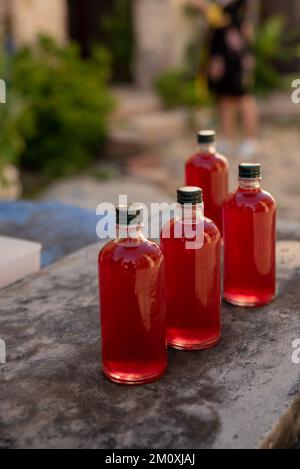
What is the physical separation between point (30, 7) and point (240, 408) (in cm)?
680

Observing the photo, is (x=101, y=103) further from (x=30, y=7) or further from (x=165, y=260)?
(x=165, y=260)

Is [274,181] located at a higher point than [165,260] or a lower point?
lower

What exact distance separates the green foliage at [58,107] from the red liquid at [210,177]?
4.49m

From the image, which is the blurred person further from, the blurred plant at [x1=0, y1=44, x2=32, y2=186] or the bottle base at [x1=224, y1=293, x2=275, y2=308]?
the bottle base at [x1=224, y1=293, x2=275, y2=308]

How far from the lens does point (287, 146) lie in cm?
777

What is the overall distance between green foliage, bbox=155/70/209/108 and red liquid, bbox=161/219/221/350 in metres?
6.77

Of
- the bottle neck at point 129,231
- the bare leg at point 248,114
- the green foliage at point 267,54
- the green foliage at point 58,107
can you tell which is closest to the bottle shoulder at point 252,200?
the bottle neck at point 129,231

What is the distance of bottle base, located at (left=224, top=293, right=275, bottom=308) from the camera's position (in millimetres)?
1838

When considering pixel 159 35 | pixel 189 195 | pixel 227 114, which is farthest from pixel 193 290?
pixel 159 35

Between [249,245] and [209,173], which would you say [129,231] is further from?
[209,173]

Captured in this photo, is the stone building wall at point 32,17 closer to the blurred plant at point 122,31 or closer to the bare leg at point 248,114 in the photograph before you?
the blurred plant at point 122,31

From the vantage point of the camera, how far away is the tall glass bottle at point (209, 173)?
83.0 inches

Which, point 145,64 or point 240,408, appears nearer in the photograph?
point 240,408
